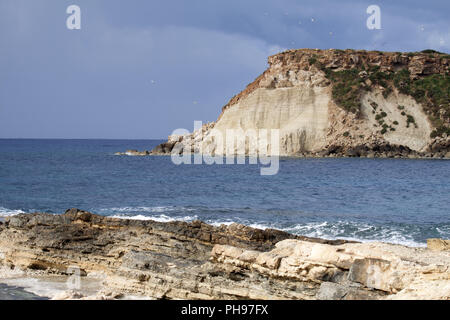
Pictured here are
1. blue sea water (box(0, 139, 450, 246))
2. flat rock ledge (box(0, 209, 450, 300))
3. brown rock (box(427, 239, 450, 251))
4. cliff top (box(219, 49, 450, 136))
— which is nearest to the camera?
flat rock ledge (box(0, 209, 450, 300))

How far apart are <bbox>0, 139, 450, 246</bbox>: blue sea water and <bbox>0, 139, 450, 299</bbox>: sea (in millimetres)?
43

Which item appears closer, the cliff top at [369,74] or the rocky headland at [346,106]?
the rocky headland at [346,106]

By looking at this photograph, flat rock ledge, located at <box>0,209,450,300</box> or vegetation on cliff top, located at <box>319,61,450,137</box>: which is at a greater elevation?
vegetation on cliff top, located at <box>319,61,450,137</box>

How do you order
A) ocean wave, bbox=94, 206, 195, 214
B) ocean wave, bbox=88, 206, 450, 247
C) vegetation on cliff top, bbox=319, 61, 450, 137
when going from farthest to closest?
vegetation on cliff top, bbox=319, 61, 450, 137
ocean wave, bbox=94, 206, 195, 214
ocean wave, bbox=88, 206, 450, 247

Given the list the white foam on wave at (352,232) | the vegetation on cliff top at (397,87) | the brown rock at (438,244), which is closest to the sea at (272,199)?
the white foam on wave at (352,232)

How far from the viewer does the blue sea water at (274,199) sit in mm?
21484

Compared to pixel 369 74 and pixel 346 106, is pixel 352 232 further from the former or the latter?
pixel 369 74

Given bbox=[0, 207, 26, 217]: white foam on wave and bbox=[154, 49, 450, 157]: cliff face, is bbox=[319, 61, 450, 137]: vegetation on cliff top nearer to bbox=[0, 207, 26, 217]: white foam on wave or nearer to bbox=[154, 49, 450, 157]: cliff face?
bbox=[154, 49, 450, 157]: cliff face

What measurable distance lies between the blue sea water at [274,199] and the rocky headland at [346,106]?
25827mm

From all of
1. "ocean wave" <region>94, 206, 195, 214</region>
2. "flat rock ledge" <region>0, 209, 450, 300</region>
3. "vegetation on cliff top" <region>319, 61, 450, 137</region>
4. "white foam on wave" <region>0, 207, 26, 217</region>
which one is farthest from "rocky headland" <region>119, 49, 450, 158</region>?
"flat rock ledge" <region>0, 209, 450, 300</region>

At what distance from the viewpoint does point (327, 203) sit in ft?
91.6

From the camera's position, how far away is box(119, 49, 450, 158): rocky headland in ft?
238

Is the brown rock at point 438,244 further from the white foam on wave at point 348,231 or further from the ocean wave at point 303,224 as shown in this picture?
the white foam on wave at point 348,231

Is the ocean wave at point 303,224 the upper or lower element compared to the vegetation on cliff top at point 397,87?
lower
